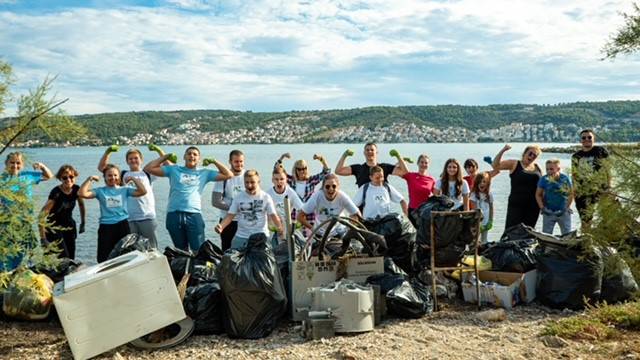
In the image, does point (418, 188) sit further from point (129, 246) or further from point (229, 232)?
point (129, 246)

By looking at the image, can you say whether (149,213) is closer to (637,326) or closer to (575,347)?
(575,347)

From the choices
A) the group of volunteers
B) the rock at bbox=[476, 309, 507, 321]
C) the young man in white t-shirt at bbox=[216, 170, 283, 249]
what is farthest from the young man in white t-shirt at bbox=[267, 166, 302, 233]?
the rock at bbox=[476, 309, 507, 321]

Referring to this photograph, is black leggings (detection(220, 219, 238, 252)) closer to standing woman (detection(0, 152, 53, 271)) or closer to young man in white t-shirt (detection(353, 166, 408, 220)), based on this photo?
young man in white t-shirt (detection(353, 166, 408, 220))

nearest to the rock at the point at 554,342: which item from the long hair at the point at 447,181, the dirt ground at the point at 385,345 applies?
the dirt ground at the point at 385,345

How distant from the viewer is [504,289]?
5.61 meters

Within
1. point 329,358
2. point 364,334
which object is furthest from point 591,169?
point 329,358

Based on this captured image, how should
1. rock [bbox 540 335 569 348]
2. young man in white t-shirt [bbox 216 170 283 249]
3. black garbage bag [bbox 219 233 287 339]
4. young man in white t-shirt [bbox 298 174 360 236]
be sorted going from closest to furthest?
rock [bbox 540 335 569 348], black garbage bag [bbox 219 233 287 339], young man in white t-shirt [bbox 216 170 283 249], young man in white t-shirt [bbox 298 174 360 236]

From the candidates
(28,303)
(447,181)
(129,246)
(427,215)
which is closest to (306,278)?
(427,215)

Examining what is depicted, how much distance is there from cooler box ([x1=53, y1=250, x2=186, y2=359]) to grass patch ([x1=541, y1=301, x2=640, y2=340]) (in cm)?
317

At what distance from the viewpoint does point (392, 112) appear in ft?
266

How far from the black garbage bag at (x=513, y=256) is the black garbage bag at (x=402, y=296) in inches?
45.0

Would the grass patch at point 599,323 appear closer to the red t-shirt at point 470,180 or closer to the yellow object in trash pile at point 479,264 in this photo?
the yellow object in trash pile at point 479,264

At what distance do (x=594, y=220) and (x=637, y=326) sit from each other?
3.75ft

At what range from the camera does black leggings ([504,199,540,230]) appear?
7520mm
